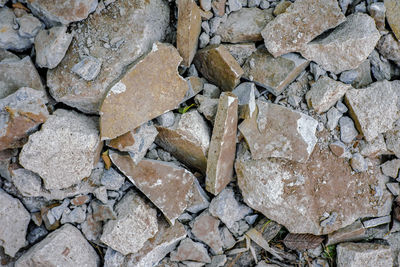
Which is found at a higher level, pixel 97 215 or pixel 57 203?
pixel 57 203

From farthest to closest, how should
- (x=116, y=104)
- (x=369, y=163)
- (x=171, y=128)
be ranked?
(x=369, y=163)
(x=171, y=128)
(x=116, y=104)

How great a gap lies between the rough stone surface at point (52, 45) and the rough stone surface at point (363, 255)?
2.60m

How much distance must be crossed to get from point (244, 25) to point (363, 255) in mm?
2034

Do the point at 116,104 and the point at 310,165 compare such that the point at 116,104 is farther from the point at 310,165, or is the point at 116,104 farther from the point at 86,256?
the point at 310,165

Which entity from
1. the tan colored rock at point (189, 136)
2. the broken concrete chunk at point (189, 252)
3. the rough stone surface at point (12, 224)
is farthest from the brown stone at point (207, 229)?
the rough stone surface at point (12, 224)

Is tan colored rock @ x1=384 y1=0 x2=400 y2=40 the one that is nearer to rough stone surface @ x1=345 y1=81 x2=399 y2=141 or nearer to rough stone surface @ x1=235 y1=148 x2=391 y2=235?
rough stone surface @ x1=345 y1=81 x2=399 y2=141

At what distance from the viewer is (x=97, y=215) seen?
8.14ft

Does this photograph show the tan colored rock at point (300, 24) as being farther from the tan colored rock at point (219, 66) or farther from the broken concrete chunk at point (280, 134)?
the broken concrete chunk at point (280, 134)

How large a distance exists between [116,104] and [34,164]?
0.70 metres

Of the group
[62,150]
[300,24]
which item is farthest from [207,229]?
[300,24]

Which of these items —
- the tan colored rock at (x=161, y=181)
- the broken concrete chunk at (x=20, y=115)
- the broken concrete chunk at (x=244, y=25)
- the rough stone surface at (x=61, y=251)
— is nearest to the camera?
the broken concrete chunk at (x=20, y=115)

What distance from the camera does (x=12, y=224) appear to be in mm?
2395

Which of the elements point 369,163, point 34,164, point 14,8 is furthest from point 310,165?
point 14,8

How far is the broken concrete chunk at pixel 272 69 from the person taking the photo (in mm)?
2500
